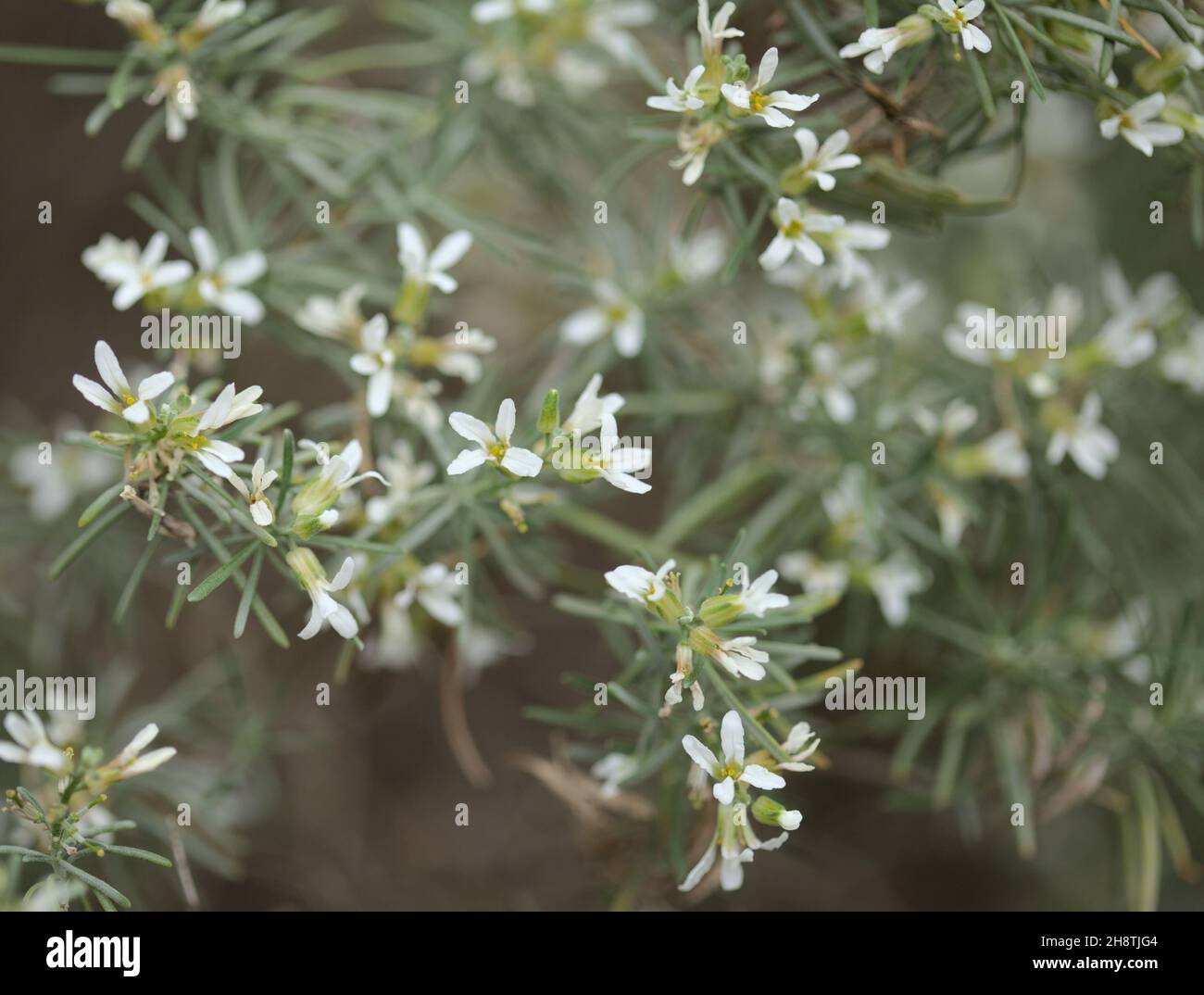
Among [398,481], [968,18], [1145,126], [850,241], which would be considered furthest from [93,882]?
[1145,126]

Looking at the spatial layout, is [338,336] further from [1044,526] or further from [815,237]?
[1044,526]

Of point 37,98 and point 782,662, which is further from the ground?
→ point 37,98

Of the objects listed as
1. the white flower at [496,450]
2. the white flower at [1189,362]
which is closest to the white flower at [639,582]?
the white flower at [496,450]

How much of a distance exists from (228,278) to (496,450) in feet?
2.19

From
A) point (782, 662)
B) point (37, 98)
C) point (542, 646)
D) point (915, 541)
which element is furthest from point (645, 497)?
point (37, 98)

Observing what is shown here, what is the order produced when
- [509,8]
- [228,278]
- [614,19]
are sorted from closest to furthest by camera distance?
[228,278]
[509,8]
[614,19]

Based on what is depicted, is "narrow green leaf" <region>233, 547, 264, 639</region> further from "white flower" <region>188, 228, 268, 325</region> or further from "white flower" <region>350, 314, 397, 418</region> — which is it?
"white flower" <region>188, 228, 268, 325</region>

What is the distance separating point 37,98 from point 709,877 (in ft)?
9.28

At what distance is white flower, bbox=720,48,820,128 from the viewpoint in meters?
1.42

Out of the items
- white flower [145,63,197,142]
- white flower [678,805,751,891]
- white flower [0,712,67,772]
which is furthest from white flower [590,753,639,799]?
white flower [145,63,197,142]

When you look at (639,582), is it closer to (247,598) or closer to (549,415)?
(549,415)

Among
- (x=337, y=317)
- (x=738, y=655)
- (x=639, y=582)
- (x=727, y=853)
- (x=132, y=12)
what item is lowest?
(x=727, y=853)

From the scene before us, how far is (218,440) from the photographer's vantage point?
4.63 ft

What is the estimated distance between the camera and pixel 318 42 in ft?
10.4
